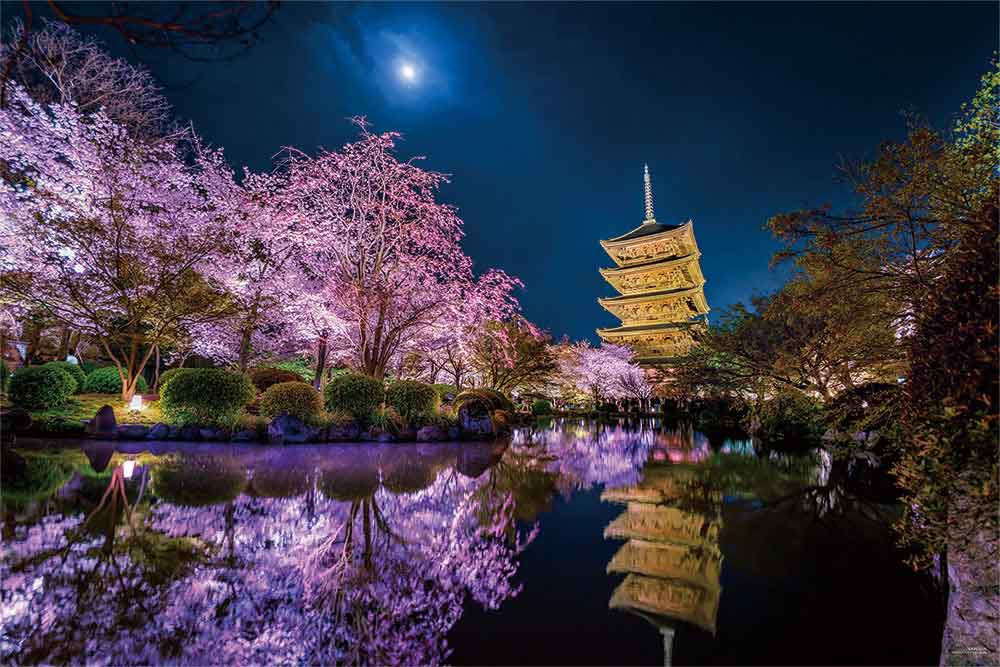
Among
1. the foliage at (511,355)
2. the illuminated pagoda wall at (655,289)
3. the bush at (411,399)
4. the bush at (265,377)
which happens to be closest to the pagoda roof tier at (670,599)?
the bush at (411,399)

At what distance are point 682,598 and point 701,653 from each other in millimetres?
689

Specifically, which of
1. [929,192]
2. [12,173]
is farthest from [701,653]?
[12,173]

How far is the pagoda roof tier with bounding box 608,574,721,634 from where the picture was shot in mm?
2738

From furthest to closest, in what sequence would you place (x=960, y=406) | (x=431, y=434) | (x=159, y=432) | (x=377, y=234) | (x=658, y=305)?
(x=658, y=305)
(x=377, y=234)
(x=431, y=434)
(x=159, y=432)
(x=960, y=406)

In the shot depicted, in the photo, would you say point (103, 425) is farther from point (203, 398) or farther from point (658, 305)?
point (658, 305)

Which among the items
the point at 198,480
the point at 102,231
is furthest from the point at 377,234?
the point at 198,480

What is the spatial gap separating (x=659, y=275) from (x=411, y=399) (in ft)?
89.9

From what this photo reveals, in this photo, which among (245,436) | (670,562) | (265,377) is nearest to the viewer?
(670,562)

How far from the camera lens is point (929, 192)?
4828 mm

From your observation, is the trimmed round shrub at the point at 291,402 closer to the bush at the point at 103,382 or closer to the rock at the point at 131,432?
the rock at the point at 131,432

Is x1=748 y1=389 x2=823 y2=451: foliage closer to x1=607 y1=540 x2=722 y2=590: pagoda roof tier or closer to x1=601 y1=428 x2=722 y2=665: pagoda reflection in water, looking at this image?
x1=601 y1=428 x2=722 y2=665: pagoda reflection in water

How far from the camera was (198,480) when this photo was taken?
5953mm

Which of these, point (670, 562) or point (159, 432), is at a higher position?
point (159, 432)

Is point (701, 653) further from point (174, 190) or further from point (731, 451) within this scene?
point (174, 190)
